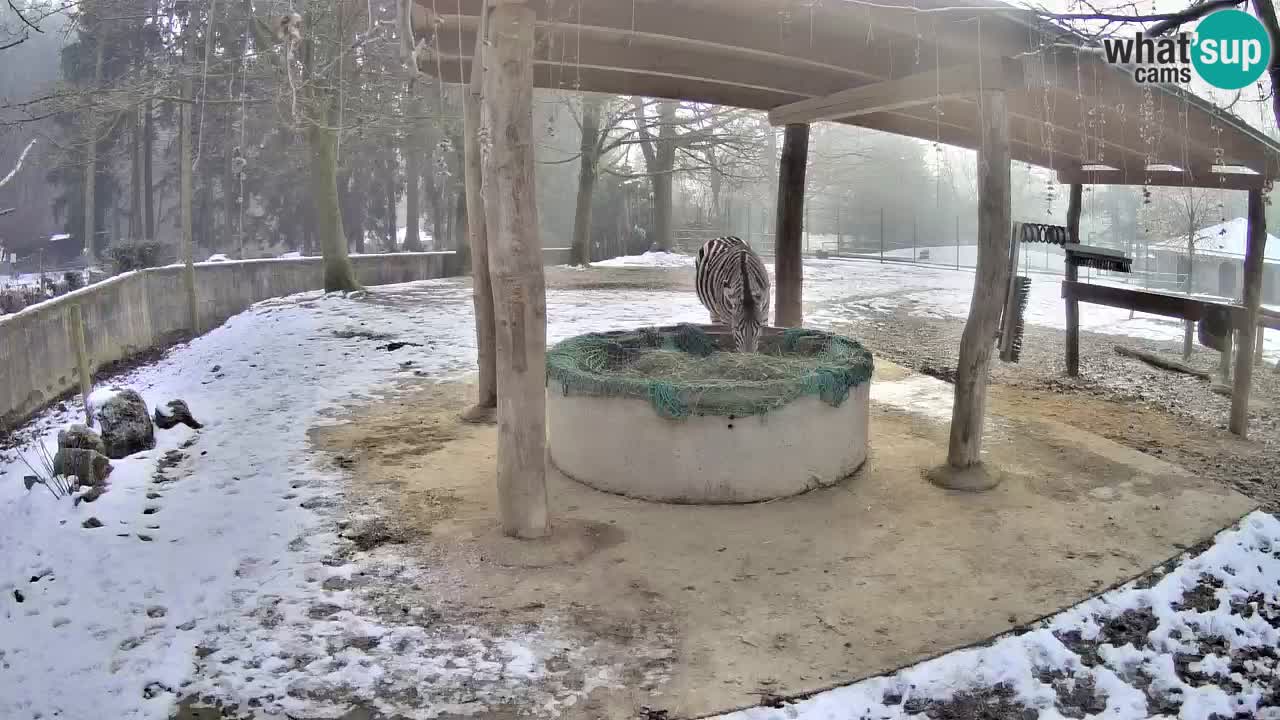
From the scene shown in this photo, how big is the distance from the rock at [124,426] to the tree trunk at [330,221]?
33.5 feet

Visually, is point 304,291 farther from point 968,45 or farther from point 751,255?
point 968,45

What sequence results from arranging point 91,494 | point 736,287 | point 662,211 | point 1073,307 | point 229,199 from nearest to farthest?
1. point 91,494
2. point 736,287
3. point 1073,307
4. point 662,211
5. point 229,199

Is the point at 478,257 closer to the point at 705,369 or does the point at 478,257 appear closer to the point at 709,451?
the point at 705,369

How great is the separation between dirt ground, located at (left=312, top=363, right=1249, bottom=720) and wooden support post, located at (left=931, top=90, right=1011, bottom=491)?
27 cm

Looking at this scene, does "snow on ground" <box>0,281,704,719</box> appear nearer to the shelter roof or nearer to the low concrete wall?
the low concrete wall

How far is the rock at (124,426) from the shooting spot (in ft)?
22.2

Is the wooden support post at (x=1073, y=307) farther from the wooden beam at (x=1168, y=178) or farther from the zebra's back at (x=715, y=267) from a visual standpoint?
the zebra's back at (x=715, y=267)

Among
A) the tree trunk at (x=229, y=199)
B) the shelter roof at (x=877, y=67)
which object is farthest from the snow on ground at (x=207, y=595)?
the tree trunk at (x=229, y=199)

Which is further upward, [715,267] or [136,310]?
[715,267]

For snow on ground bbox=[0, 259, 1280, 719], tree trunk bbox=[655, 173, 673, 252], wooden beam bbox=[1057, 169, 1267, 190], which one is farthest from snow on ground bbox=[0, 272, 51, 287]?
wooden beam bbox=[1057, 169, 1267, 190]

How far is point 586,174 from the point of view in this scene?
2395 centimetres

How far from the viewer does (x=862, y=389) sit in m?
6.22

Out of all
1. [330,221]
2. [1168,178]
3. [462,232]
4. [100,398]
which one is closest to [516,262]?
[100,398]

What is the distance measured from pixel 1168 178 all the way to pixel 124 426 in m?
11.1
